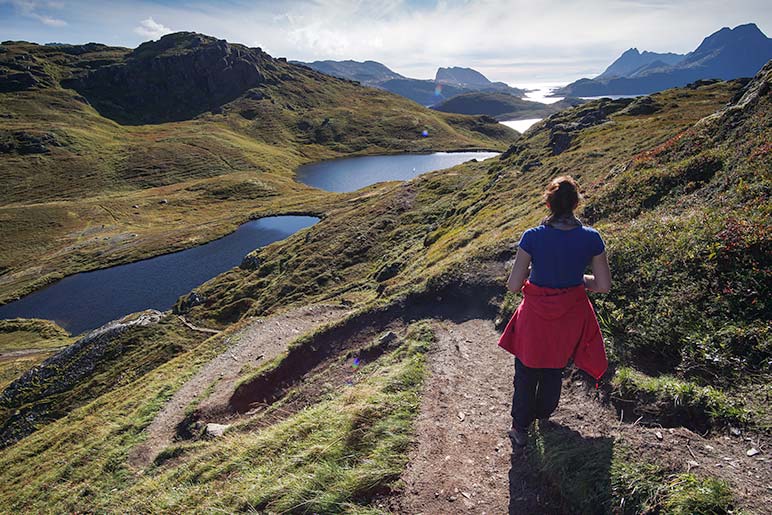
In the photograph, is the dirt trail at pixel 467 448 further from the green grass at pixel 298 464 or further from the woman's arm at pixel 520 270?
the woman's arm at pixel 520 270

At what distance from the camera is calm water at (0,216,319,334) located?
7688 centimetres

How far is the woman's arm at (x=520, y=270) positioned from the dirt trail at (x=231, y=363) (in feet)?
59.9

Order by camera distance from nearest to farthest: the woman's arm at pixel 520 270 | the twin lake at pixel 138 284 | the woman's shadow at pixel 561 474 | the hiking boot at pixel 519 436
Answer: the woman's shadow at pixel 561 474 < the woman's arm at pixel 520 270 < the hiking boot at pixel 519 436 < the twin lake at pixel 138 284

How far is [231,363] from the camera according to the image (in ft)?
88.2

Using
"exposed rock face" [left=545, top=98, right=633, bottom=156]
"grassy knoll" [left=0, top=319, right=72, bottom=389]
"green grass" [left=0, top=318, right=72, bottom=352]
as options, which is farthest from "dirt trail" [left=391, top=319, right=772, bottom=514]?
"green grass" [left=0, top=318, right=72, bottom=352]

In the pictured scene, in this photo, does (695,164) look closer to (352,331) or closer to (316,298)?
(352,331)

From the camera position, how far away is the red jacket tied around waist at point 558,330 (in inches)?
267

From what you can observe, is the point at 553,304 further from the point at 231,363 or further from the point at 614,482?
the point at 231,363

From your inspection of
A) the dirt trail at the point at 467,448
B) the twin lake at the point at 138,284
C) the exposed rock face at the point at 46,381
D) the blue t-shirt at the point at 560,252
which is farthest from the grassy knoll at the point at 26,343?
the blue t-shirt at the point at 560,252

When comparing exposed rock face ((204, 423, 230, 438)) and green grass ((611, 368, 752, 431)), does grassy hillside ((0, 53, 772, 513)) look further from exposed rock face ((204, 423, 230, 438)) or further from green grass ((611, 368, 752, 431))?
exposed rock face ((204, 423, 230, 438))

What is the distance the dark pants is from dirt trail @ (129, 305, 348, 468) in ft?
56.1

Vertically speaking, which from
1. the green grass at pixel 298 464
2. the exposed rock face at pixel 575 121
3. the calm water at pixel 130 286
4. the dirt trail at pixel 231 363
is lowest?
the calm water at pixel 130 286

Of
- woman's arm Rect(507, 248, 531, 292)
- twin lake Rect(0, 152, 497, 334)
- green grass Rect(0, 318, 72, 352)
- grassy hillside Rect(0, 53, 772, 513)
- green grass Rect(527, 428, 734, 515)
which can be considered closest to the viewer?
green grass Rect(527, 428, 734, 515)

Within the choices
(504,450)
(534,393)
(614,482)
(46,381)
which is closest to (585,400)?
(534,393)
